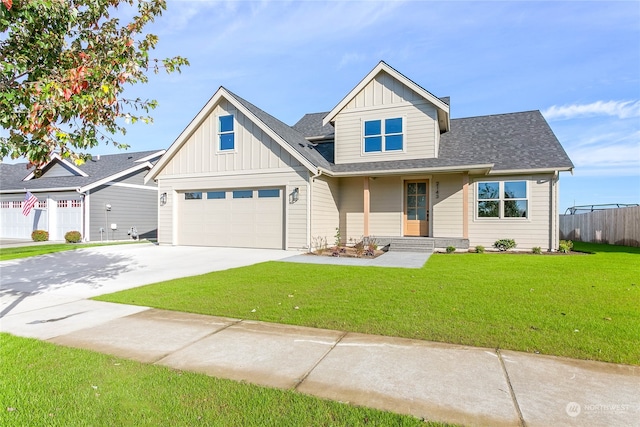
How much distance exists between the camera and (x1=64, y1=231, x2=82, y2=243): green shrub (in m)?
17.5

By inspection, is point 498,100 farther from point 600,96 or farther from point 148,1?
point 148,1

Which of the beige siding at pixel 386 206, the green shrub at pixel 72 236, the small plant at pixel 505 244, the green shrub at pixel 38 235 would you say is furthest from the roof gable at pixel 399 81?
the green shrub at pixel 38 235

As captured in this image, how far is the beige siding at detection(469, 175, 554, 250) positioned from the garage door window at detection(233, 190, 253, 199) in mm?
9018

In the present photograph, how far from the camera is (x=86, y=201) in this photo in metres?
18.3

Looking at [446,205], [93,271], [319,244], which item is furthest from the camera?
[446,205]

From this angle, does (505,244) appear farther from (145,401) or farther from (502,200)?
(145,401)

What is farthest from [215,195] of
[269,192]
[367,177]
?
[367,177]

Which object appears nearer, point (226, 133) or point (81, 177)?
point (226, 133)

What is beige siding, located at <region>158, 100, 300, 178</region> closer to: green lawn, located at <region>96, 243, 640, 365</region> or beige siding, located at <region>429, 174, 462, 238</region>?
beige siding, located at <region>429, 174, 462, 238</region>

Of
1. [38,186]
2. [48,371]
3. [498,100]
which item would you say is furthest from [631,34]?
[38,186]

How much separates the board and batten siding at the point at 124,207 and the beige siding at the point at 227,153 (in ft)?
20.0

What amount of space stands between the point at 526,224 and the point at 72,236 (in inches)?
836

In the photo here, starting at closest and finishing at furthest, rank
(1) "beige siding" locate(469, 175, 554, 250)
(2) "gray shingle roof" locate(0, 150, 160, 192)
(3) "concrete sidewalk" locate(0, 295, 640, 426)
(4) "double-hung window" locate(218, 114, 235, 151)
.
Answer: (3) "concrete sidewalk" locate(0, 295, 640, 426)
(1) "beige siding" locate(469, 175, 554, 250)
(4) "double-hung window" locate(218, 114, 235, 151)
(2) "gray shingle roof" locate(0, 150, 160, 192)

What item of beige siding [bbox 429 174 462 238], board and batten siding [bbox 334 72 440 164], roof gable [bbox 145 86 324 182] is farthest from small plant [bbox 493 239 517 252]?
roof gable [bbox 145 86 324 182]
